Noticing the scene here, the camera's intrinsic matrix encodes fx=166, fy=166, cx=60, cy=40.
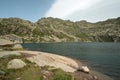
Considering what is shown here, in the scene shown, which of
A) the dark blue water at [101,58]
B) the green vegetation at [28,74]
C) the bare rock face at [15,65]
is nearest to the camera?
the green vegetation at [28,74]

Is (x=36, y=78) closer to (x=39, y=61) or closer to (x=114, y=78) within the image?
(x=39, y=61)

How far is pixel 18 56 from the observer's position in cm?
3641

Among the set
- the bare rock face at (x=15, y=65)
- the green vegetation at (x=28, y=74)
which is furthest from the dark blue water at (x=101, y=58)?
the bare rock face at (x=15, y=65)

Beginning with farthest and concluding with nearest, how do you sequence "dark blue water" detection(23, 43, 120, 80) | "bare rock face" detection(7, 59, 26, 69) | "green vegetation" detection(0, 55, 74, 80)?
"dark blue water" detection(23, 43, 120, 80), "bare rock face" detection(7, 59, 26, 69), "green vegetation" detection(0, 55, 74, 80)

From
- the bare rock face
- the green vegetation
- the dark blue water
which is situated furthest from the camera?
the dark blue water

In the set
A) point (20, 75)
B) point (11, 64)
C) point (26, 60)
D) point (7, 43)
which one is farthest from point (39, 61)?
point (7, 43)

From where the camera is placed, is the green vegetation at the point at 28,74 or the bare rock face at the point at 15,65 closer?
the green vegetation at the point at 28,74

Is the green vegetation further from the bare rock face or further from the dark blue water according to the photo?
the dark blue water

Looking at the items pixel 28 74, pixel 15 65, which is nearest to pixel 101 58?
pixel 15 65

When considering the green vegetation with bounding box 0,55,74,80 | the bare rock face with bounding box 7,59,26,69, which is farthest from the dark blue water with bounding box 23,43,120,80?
the bare rock face with bounding box 7,59,26,69

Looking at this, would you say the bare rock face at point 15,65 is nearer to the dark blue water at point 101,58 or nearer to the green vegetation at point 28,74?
the green vegetation at point 28,74

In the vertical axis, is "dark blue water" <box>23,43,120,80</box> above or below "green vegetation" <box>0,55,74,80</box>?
below

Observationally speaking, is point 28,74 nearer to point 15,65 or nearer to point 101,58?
point 15,65

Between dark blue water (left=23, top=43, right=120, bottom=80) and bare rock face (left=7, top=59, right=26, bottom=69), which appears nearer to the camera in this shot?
bare rock face (left=7, top=59, right=26, bottom=69)
